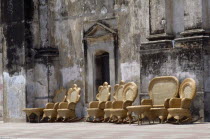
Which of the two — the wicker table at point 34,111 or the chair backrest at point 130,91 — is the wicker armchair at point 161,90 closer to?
the chair backrest at point 130,91

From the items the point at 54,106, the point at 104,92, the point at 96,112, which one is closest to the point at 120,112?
the point at 96,112

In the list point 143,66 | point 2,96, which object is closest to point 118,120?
point 143,66

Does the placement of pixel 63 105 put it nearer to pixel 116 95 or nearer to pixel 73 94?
pixel 73 94

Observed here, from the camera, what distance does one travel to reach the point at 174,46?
15.7m

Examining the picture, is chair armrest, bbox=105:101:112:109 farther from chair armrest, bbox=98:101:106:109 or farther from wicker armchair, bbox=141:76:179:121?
wicker armchair, bbox=141:76:179:121

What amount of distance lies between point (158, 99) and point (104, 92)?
267cm

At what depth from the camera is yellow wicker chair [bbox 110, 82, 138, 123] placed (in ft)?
51.3

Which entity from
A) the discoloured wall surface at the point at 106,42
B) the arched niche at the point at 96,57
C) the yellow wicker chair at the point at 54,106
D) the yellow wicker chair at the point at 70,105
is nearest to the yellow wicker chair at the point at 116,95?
the discoloured wall surface at the point at 106,42

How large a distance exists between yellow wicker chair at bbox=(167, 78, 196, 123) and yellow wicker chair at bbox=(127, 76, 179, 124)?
217mm

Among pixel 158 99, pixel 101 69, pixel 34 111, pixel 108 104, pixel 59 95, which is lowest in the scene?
pixel 34 111

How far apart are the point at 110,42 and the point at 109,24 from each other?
0.57 m

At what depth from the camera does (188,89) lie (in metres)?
14.9

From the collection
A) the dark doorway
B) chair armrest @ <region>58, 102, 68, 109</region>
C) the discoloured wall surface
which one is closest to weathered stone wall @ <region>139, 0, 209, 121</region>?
the discoloured wall surface

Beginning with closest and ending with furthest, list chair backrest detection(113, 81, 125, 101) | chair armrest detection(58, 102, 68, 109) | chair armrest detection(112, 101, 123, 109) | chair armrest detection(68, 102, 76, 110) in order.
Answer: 1. chair armrest detection(112, 101, 123, 109)
2. chair backrest detection(113, 81, 125, 101)
3. chair armrest detection(68, 102, 76, 110)
4. chair armrest detection(58, 102, 68, 109)
